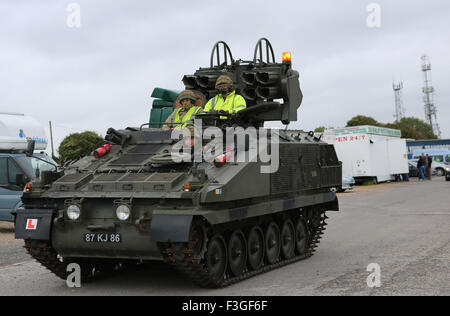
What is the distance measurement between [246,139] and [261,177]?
0.57 metres

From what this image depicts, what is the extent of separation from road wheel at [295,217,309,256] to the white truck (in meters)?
7.03

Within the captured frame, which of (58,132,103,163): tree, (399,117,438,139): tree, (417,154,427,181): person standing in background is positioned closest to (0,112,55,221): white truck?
(58,132,103,163): tree

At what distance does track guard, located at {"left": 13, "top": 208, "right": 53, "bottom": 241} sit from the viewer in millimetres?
8773

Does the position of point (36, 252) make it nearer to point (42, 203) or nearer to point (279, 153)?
point (42, 203)

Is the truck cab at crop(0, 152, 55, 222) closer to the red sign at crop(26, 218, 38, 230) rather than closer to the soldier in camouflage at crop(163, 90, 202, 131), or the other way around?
the soldier in camouflage at crop(163, 90, 202, 131)

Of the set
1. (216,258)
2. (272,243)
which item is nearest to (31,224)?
(216,258)

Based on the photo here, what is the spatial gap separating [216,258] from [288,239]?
2.64 meters

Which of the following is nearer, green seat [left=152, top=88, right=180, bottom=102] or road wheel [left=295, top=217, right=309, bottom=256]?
road wheel [left=295, top=217, right=309, bottom=256]

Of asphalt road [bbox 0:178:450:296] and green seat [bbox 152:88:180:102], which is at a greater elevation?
green seat [bbox 152:88:180:102]

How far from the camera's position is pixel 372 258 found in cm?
1094

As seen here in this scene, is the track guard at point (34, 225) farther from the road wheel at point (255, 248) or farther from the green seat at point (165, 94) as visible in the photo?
the green seat at point (165, 94)

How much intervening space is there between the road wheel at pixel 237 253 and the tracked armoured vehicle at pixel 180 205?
0.01 metres

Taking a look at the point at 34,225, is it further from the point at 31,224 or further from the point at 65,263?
the point at 65,263
